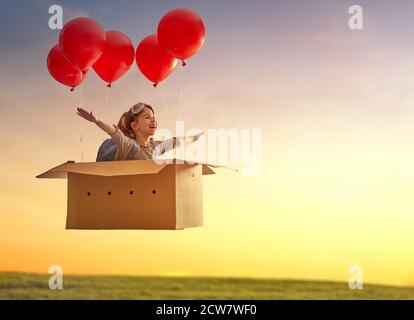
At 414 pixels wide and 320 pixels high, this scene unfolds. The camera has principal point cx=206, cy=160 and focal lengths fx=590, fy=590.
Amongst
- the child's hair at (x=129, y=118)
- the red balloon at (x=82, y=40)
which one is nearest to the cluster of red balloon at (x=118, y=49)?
the red balloon at (x=82, y=40)

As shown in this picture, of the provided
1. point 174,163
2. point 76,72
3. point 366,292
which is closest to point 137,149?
point 174,163

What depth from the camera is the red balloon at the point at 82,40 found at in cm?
316

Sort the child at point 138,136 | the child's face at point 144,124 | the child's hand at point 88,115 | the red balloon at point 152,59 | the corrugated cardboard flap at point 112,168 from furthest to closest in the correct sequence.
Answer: the red balloon at point 152,59
the child's face at point 144,124
the child at point 138,136
the child's hand at point 88,115
the corrugated cardboard flap at point 112,168

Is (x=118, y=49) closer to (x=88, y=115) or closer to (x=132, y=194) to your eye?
(x=88, y=115)

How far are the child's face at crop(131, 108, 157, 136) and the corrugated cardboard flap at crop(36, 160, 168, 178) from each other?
1.19 ft

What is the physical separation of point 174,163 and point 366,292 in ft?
7.56

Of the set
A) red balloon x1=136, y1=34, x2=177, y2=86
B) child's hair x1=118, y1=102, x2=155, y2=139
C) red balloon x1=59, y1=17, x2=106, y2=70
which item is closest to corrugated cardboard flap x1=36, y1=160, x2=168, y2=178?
child's hair x1=118, y1=102, x2=155, y2=139

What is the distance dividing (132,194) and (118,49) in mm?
904

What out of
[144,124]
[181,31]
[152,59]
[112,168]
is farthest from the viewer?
[152,59]

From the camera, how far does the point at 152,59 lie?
11.2 feet

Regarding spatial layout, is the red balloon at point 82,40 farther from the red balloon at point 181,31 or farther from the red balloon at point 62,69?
the red balloon at point 181,31

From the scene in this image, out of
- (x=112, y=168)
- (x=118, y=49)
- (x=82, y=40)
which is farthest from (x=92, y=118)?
(x=118, y=49)

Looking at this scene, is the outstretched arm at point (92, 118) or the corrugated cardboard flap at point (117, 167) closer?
the corrugated cardboard flap at point (117, 167)

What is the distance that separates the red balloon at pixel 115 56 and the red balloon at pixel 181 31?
0.30m
